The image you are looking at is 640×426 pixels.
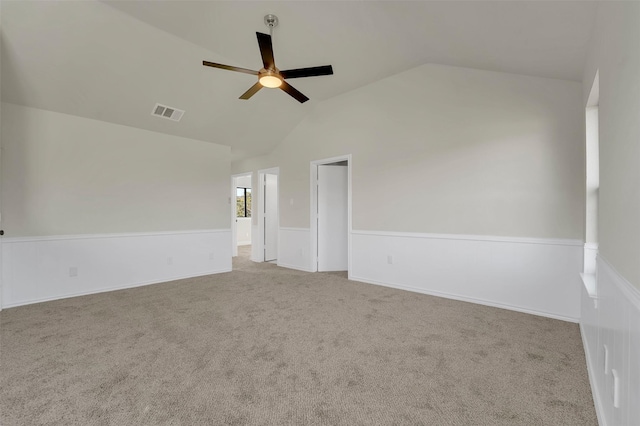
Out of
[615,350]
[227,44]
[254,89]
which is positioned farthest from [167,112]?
[615,350]

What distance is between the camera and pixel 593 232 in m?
2.52

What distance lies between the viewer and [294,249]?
5.75m

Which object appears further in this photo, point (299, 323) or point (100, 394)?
point (299, 323)

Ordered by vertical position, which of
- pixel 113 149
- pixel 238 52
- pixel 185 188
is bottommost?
pixel 185 188

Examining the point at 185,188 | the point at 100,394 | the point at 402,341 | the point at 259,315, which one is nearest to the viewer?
the point at 100,394

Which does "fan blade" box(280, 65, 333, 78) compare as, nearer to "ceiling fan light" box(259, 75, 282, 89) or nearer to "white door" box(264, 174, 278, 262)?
"ceiling fan light" box(259, 75, 282, 89)

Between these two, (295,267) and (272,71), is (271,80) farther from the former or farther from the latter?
(295,267)

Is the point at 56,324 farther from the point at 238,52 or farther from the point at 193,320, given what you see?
the point at 238,52

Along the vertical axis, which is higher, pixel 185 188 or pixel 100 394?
pixel 185 188

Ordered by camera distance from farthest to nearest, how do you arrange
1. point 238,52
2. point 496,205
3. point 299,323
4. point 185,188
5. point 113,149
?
1. point 185,188
2. point 113,149
3. point 238,52
4. point 496,205
5. point 299,323

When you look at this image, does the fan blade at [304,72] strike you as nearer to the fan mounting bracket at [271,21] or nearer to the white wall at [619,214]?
the fan mounting bracket at [271,21]

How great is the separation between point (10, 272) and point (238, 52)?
4011 mm

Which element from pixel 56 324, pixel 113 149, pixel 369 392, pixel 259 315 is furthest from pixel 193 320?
pixel 113 149

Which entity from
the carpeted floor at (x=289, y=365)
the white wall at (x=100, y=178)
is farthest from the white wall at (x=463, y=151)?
the white wall at (x=100, y=178)
